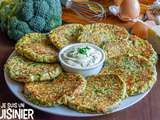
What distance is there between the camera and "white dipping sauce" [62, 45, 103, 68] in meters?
0.91

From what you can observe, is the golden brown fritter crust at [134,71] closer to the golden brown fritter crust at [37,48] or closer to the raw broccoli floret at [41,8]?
the golden brown fritter crust at [37,48]

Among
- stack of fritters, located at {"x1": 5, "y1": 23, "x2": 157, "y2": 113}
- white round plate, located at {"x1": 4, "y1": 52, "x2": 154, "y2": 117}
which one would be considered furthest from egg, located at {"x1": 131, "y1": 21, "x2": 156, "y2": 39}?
white round plate, located at {"x1": 4, "y1": 52, "x2": 154, "y2": 117}

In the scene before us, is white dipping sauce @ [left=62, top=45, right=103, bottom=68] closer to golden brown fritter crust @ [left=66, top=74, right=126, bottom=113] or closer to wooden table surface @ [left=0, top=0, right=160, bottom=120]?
golden brown fritter crust @ [left=66, top=74, right=126, bottom=113]

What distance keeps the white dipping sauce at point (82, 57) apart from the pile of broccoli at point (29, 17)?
232 mm

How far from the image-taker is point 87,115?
0.81 metres

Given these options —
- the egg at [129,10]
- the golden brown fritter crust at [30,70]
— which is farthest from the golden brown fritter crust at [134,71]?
the egg at [129,10]

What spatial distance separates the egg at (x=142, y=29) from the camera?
1.09 m

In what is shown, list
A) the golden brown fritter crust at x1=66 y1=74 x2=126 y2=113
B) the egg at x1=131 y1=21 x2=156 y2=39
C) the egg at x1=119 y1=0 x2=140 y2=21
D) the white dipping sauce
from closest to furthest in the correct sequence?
the golden brown fritter crust at x1=66 y1=74 x2=126 y2=113
the white dipping sauce
the egg at x1=131 y1=21 x2=156 y2=39
the egg at x1=119 y1=0 x2=140 y2=21

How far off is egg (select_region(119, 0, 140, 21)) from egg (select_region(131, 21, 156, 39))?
0.09 meters

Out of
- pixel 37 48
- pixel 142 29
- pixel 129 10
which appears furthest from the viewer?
pixel 129 10

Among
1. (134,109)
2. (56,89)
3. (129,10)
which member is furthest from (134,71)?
(129,10)

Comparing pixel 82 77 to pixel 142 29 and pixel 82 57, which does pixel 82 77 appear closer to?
pixel 82 57

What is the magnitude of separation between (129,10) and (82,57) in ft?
1.24

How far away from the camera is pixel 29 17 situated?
3.68 ft
